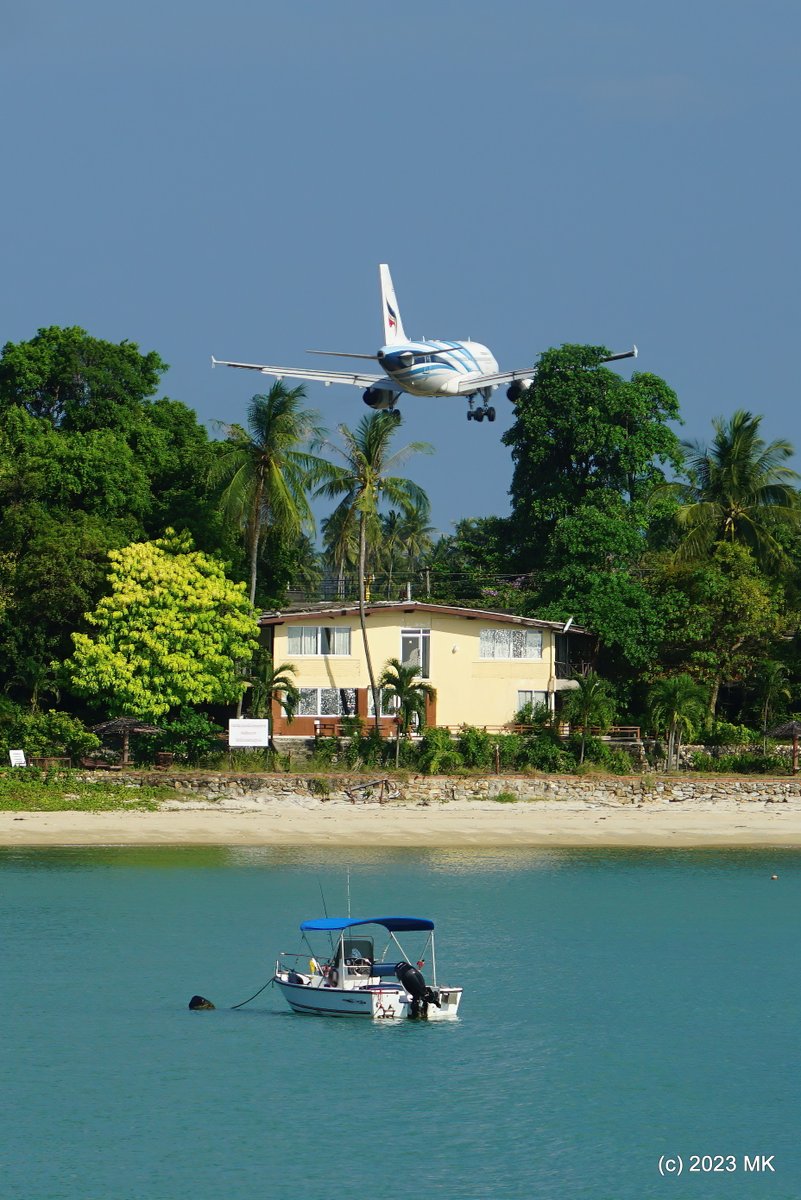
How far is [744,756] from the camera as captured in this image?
178 feet

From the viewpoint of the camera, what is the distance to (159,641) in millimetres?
51000

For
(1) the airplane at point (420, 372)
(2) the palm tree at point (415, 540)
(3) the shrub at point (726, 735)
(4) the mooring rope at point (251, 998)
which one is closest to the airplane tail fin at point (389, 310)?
(1) the airplane at point (420, 372)

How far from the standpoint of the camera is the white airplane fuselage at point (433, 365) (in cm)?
4719

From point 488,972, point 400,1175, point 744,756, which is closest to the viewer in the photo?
point 400,1175

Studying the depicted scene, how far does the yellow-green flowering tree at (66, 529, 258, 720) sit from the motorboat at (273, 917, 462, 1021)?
876 inches

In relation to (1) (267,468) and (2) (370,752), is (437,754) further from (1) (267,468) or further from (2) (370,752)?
(1) (267,468)

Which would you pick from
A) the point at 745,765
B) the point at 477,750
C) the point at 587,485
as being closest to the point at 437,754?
the point at 477,750

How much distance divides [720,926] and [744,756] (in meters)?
17.9

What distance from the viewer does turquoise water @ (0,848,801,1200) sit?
22.0 meters

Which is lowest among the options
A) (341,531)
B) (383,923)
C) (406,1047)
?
(406,1047)

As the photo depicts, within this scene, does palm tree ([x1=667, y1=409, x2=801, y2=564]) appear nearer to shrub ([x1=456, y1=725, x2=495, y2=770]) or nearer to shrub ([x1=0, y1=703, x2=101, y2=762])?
shrub ([x1=456, y1=725, x2=495, y2=770])

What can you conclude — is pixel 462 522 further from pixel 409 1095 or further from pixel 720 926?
pixel 409 1095

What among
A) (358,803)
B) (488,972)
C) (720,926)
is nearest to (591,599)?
(358,803)

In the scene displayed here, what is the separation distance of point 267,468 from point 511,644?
11.2 meters
